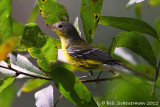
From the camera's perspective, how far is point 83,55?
1577 millimetres

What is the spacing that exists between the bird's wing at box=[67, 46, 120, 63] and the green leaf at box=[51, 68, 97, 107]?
1.05 feet

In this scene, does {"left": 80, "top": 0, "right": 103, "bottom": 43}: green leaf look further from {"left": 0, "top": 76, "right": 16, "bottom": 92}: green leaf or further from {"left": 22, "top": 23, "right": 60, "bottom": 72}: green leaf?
{"left": 0, "top": 76, "right": 16, "bottom": 92}: green leaf

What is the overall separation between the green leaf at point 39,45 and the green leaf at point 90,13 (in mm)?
232

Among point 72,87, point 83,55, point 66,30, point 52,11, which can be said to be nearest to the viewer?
point 72,87

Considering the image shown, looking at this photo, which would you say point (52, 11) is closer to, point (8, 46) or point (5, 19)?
point (5, 19)

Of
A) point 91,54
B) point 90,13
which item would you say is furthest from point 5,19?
point 91,54

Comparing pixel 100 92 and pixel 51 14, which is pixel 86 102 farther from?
pixel 51 14

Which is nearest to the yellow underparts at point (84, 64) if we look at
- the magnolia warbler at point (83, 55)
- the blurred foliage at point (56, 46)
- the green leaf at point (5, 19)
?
the magnolia warbler at point (83, 55)

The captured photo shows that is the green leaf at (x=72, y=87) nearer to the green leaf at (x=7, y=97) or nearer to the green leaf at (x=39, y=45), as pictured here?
the green leaf at (x=39, y=45)

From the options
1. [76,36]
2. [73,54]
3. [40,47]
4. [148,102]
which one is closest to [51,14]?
[40,47]

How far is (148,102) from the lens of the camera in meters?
0.70

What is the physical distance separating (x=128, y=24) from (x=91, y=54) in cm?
38

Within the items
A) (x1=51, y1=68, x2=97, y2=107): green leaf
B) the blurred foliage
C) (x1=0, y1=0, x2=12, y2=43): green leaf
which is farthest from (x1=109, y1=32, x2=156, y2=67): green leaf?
(x1=0, y1=0, x2=12, y2=43): green leaf

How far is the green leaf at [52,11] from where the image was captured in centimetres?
128
